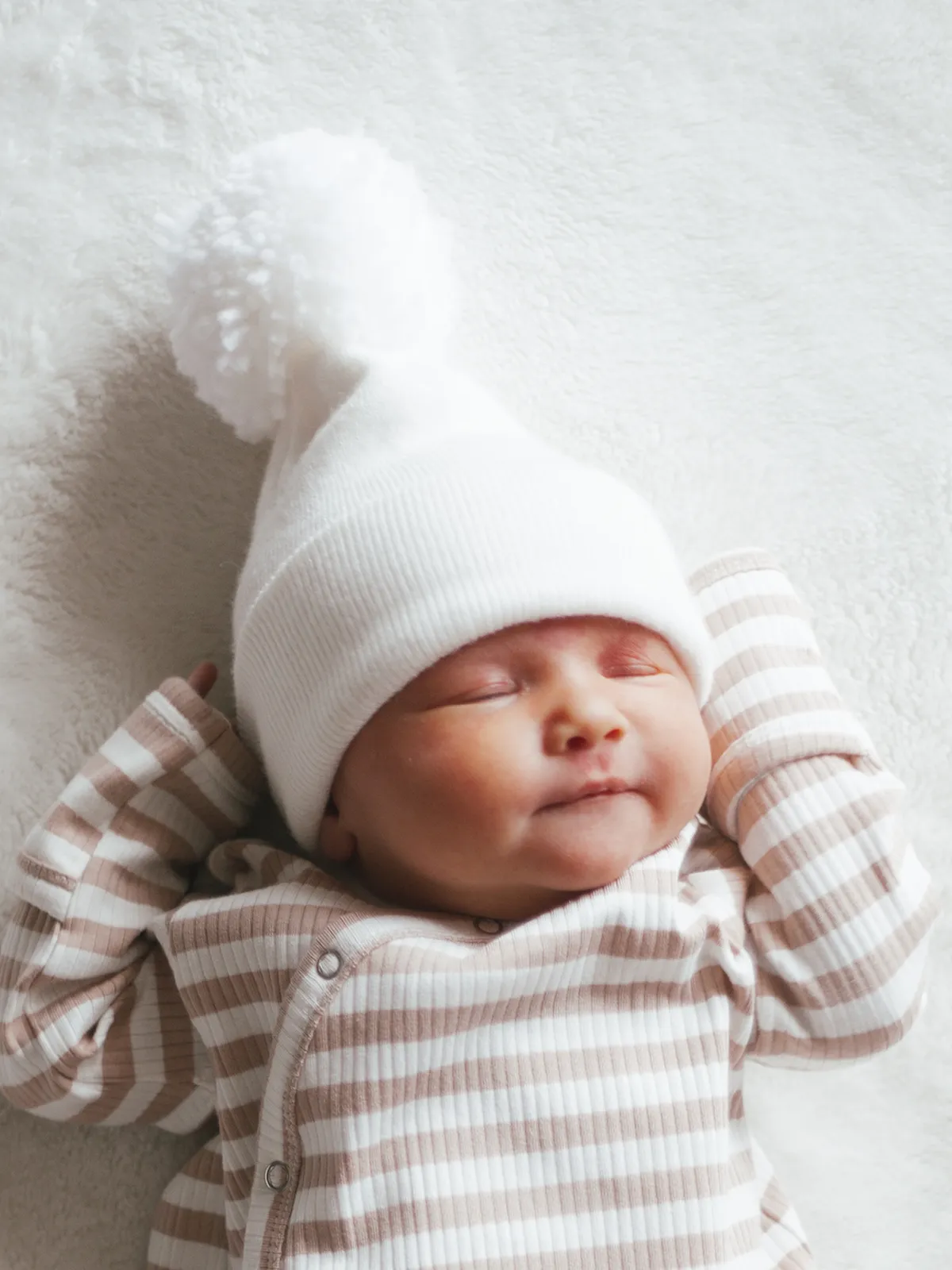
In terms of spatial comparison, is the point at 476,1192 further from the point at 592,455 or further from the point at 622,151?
the point at 622,151

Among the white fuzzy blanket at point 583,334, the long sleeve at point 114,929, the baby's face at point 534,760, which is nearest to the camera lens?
the baby's face at point 534,760

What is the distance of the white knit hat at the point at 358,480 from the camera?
1.01 m

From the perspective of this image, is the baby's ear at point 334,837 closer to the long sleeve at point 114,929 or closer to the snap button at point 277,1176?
the long sleeve at point 114,929

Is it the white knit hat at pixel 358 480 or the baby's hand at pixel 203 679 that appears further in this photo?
the baby's hand at pixel 203 679

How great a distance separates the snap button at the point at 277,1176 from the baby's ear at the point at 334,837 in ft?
0.80

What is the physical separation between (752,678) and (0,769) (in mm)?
671

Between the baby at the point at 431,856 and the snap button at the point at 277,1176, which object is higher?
the baby at the point at 431,856

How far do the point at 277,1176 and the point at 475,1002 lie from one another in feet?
0.65

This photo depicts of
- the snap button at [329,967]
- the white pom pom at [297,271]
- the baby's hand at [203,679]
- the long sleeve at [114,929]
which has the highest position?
the white pom pom at [297,271]

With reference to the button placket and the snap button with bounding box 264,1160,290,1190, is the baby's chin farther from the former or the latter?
the snap button with bounding box 264,1160,290,1190

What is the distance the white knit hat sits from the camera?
1.01m

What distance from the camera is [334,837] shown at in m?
1.12

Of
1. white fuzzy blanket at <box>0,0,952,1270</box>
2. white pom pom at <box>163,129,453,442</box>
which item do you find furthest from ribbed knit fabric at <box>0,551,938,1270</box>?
white pom pom at <box>163,129,453,442</box>

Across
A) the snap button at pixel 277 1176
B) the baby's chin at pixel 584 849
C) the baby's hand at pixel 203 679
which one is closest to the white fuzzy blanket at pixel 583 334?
the baby's hand at pixel 203 679
